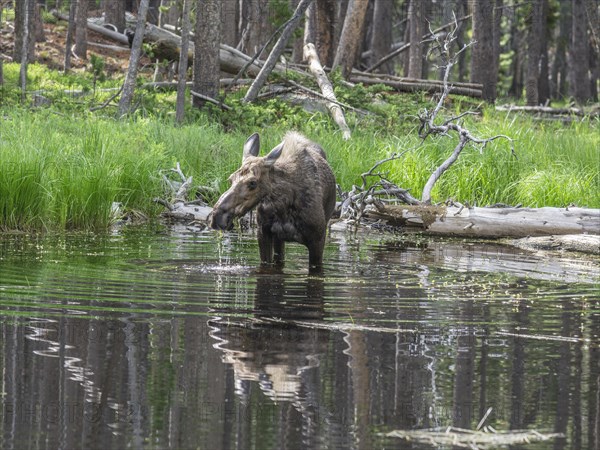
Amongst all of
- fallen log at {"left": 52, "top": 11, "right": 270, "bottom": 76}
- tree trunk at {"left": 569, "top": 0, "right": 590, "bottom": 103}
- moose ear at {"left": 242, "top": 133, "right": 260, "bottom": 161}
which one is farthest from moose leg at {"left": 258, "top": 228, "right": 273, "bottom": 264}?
tree trunk at {"left": 569, "top": 0, "right": 590, "bottom": 103}

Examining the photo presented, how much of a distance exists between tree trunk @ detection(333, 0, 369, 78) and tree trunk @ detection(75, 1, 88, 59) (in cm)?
918

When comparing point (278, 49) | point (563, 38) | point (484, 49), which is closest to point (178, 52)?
point (278, 49)

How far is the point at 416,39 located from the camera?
33.6m

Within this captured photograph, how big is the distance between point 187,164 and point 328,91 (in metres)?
7.13

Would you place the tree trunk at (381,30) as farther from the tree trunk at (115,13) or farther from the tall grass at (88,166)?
the tall grass at (88,166)

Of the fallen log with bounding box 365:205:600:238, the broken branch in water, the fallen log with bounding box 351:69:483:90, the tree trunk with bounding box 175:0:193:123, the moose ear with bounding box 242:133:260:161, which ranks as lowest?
the broken branch in water

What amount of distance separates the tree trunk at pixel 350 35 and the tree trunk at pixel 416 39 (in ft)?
23.6

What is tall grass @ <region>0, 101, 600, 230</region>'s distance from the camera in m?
11.8

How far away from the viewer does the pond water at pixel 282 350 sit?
4.36m

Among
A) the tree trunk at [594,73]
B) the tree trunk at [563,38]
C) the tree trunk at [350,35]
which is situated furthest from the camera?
the tree trunk at [563,38]

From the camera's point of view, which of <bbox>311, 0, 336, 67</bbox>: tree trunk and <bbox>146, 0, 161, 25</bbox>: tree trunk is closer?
<bbox>311, 0, 336, 67</bbox>: tree trunk

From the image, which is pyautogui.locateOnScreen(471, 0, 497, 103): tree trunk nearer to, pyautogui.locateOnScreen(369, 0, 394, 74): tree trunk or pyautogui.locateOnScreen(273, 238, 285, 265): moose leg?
pyautogui.locateOnScreen(369, 0, 394, 74): tree trunk

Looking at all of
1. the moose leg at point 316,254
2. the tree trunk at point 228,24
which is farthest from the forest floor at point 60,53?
the moose leg at point 316,254

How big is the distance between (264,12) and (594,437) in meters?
27.4
